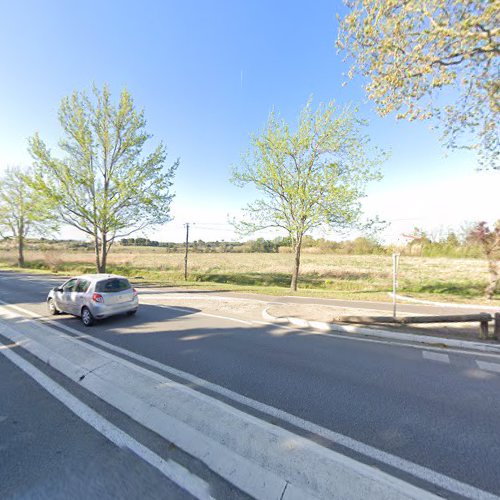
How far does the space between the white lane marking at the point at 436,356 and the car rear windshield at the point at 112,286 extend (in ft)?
26.7

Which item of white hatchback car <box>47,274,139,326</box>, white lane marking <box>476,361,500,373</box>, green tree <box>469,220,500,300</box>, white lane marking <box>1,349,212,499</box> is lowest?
white lane marking <box>1,349,212,499</box>

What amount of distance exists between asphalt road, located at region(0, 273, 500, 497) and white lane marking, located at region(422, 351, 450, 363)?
20 millimetres

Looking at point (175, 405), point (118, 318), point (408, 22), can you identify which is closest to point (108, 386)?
point (175, 405)

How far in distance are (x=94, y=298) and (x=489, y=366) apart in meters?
9.19

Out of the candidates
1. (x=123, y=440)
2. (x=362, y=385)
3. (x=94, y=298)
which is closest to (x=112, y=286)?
(x=94, y=298)

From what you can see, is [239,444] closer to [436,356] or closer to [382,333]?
[436,356]

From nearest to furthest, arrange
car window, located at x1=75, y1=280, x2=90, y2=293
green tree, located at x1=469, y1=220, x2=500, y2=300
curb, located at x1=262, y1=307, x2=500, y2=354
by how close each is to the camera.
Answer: curb, located at x1=262, y1=307, x2=500, y2=354
car window, located at x1=75, y1=280, x2=90, y2=293
green tree, located at x1=469, y1=220, x2=500, y2=300

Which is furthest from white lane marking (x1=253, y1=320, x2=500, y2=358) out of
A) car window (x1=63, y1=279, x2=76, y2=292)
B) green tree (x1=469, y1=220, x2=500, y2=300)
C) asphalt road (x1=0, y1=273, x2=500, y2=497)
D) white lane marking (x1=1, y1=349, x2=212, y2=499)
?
green tree (x1=469, y1=220, x2=500, y2=300)

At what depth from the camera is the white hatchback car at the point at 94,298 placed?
687 cm

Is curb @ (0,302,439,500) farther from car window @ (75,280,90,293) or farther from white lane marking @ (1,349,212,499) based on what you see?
car window @ (75,280,90,293)

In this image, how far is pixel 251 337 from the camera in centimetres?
598

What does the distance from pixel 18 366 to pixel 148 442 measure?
357 centimetres

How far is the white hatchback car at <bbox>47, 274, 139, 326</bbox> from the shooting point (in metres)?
6.87

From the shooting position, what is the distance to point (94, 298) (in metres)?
6.84
